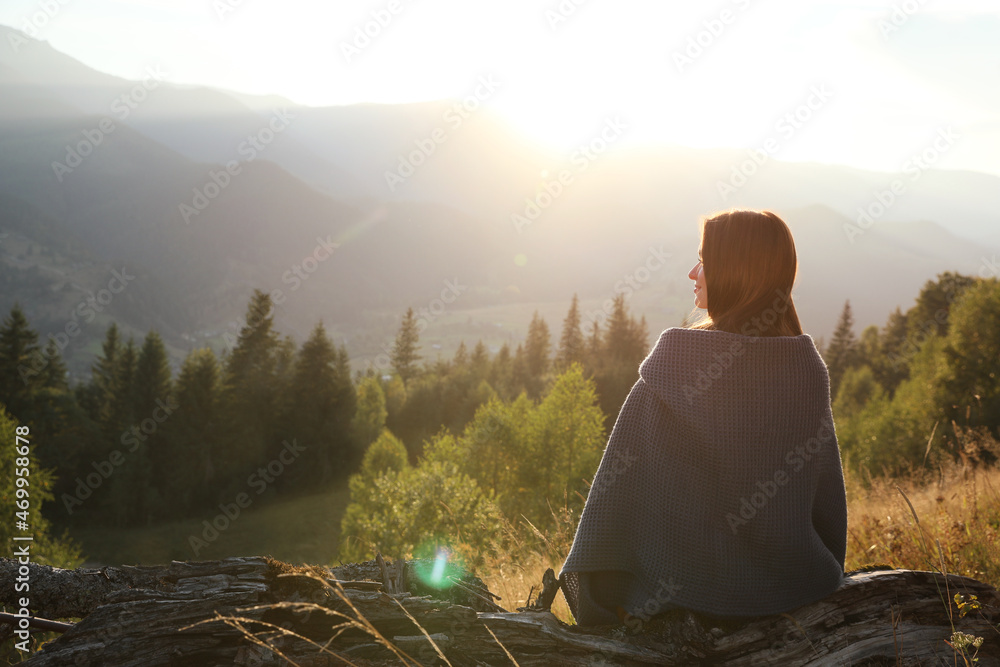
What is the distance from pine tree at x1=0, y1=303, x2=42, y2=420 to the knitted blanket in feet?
135

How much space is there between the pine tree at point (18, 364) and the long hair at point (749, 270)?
4145 cm

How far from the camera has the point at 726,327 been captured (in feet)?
9.42

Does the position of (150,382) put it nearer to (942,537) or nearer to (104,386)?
(104,386)

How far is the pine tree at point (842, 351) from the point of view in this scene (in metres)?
52.7

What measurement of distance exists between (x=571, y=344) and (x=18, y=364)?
1565 inches

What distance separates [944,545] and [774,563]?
226cm

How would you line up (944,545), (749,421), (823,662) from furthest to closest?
1. (944,545)
2. (749,421)
3. (823,662)

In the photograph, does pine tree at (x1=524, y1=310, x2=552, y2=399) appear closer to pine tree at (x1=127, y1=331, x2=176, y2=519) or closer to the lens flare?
pine tree at (x1=127, y1=331, x2=176, y2=519)

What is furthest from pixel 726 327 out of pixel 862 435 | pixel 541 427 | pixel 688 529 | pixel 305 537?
pixel 305 537

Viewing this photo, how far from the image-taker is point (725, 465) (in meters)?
2.73

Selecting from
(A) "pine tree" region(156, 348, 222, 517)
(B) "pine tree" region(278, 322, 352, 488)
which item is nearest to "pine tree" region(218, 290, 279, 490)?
(A) "pine tree" region(156, 348, 222, 517)

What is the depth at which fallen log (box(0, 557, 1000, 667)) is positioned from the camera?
2467mm

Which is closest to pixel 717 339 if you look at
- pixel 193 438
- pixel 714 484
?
pixel 714 484

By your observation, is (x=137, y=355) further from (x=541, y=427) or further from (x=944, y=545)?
(x=944, y=545)
